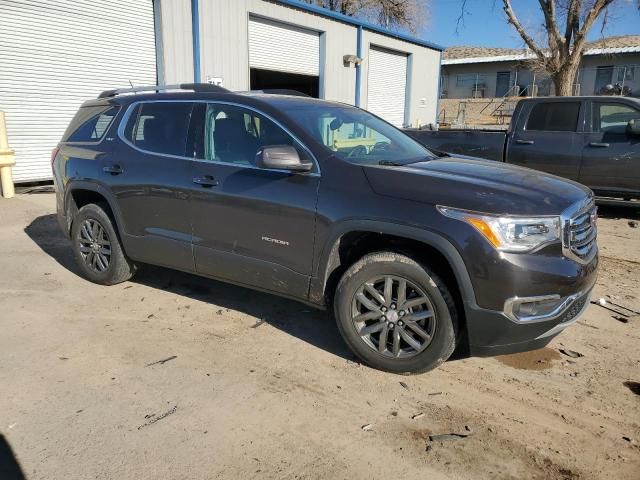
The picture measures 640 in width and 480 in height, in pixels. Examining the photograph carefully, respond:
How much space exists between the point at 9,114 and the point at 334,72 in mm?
9266

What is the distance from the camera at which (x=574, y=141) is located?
8469 millimetres

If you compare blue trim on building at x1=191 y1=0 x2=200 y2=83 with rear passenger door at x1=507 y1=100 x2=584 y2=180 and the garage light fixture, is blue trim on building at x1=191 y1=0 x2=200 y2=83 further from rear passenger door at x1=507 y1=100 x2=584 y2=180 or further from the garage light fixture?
rear passenger door at x1=507 y1=100 x2=584 y2=180

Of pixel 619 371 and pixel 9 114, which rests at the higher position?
pixel 9 114

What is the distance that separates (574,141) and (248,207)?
6.55 metres

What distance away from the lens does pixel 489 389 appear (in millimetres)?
3416

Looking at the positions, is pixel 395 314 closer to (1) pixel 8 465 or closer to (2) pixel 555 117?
(1) pixel 8 465

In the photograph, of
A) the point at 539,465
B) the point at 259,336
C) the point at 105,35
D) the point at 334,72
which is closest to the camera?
the point at 539,465

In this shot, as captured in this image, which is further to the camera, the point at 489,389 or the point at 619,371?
the point at 619,371

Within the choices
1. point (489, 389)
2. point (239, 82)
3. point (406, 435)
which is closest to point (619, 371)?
point (489, 389)

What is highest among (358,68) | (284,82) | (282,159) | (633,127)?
(358,68)

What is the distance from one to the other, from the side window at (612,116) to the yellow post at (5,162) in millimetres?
9751

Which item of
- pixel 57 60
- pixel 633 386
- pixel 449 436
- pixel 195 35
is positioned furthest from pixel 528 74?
pixel 449 436

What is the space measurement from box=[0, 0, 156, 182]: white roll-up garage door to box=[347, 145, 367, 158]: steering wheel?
880 centimetres

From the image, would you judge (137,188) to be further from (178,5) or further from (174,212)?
(178,5)
